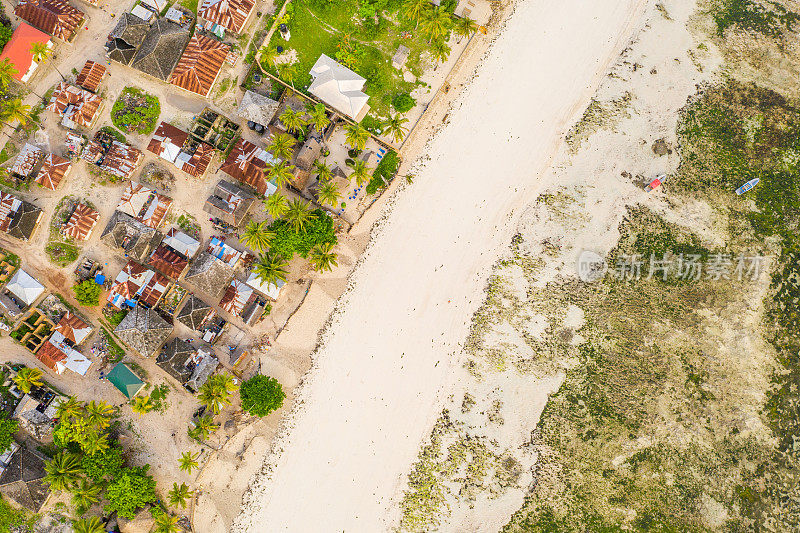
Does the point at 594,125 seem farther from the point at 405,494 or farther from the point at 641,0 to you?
the point at 405,494

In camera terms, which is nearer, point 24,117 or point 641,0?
point 24,117

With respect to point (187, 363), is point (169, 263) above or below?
above

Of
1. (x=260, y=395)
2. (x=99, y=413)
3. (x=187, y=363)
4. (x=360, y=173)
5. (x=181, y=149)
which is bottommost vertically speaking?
(x=99, y=413)

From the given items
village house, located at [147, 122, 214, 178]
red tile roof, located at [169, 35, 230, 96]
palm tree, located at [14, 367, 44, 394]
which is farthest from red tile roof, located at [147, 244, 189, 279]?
red tile roof, located at [169, 35, 230, 96]

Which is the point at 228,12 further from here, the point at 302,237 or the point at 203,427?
the point at 203,427

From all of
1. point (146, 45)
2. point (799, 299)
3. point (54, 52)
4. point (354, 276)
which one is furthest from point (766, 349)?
point (54, 52)

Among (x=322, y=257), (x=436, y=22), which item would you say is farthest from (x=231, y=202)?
(x=436, y=22)

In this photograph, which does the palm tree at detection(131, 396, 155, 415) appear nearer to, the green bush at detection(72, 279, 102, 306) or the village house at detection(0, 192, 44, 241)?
the green bush at detection(72, 279, 102, 306)
